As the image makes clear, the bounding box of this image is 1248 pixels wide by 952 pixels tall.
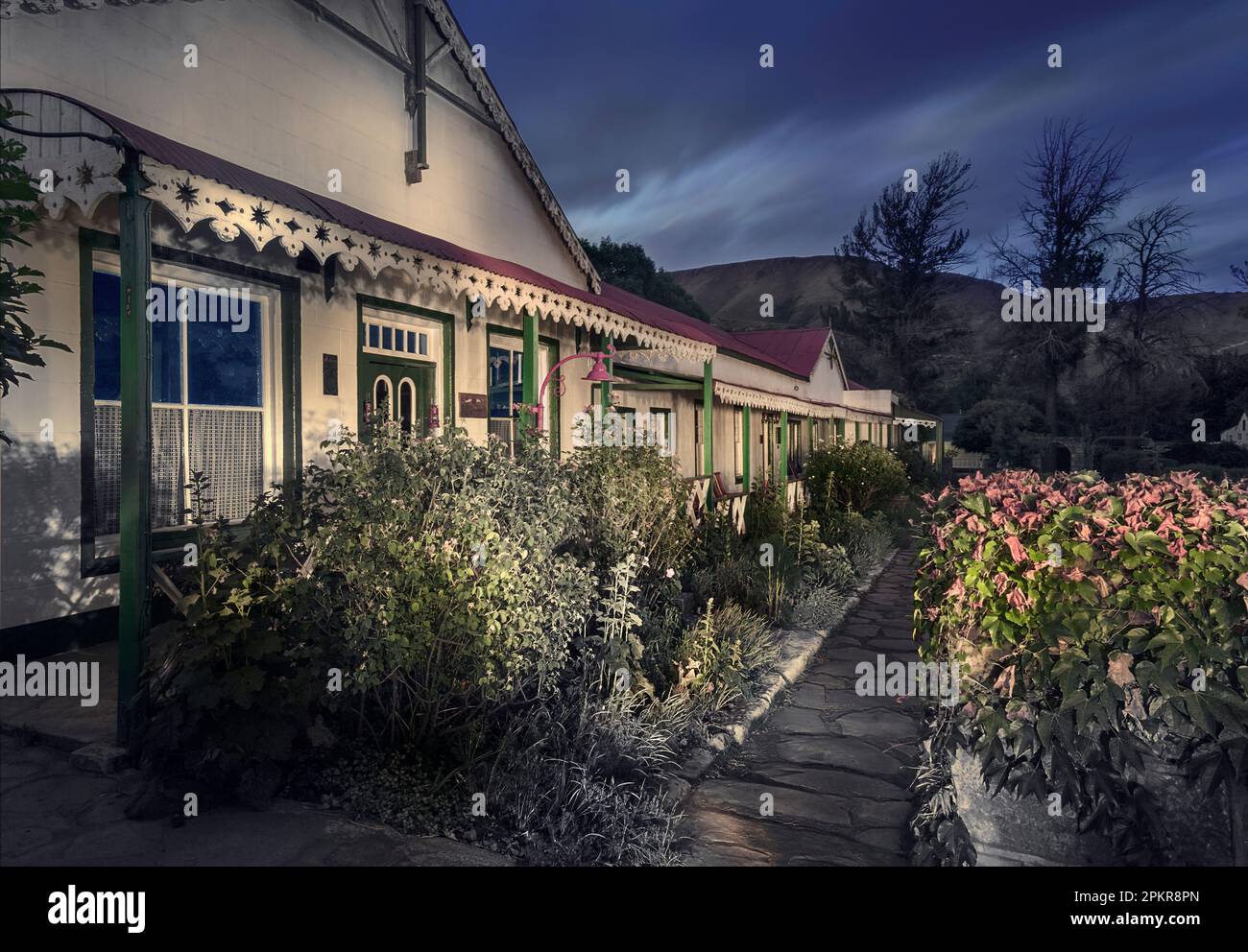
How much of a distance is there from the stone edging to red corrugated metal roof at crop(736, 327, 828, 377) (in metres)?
12.6

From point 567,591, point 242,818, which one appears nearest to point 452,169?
point 567,591

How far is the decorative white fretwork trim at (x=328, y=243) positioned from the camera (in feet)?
13.2

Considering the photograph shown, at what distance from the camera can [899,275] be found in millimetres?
44500

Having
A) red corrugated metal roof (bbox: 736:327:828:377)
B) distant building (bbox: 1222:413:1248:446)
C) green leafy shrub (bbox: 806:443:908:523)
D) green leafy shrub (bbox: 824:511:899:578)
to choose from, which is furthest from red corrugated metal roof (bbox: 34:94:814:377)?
distant building (bbox: 1222:413:1248:446)

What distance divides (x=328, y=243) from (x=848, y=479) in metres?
12.6

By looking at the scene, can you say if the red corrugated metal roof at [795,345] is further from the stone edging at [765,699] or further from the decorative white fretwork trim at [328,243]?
the decorative white fretwork trim at [328,243]

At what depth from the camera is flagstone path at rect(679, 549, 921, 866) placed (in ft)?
12.2

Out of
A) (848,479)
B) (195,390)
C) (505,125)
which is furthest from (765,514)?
(195,390)

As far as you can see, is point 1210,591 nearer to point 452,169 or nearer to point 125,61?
point 125,61

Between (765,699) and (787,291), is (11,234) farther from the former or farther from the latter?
(787,291)

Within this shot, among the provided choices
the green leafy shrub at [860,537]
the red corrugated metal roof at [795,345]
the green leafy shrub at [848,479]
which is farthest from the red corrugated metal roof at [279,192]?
the red corrugated metal roof at [795,345]

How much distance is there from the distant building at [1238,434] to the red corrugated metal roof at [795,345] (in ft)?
55.5

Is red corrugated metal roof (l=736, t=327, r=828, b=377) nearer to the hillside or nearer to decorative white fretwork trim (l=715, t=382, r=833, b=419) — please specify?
decorative white fretwork trim (l=715, t=382, r=833, b=419)

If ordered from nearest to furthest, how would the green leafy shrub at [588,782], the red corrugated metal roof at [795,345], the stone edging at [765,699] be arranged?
1. the green leafy shrub at [588,782]
2. the stone edging at [765,699]
3. the red corrugated metal roof at [795,345]
